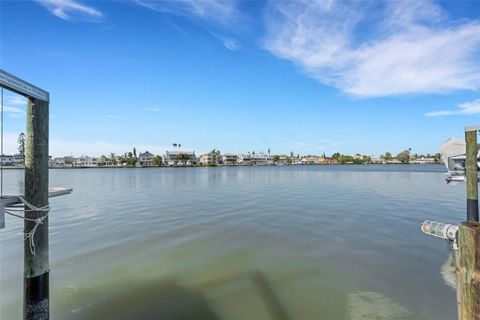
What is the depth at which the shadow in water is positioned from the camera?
17.0 ft

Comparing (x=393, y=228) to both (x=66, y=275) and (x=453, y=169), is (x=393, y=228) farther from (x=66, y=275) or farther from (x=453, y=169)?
(x=66, y=275)

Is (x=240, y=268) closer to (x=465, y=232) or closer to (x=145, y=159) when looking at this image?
(x=465, y=232)

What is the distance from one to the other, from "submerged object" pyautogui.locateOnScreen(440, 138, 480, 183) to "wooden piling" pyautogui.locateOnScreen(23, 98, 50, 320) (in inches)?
319

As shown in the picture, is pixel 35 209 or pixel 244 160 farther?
pixel 244 160

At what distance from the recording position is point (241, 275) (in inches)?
277

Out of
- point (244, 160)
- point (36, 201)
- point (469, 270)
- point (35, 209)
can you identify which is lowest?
point (469, 270)

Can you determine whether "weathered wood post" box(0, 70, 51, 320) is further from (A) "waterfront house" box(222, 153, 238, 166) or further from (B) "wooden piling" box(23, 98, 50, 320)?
(A) "waterfront house" box(222, 153, 238, 166)

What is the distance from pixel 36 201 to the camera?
411 centimetres

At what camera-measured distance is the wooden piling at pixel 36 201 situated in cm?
409

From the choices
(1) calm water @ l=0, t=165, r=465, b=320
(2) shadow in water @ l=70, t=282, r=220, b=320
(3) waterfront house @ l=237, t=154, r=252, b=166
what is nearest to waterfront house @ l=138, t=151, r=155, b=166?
(3) waterfront house @ l=237, t=154, r=252, b=166

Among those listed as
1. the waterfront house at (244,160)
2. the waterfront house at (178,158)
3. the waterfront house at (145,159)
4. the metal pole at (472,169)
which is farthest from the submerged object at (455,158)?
the waterfront house at (244,160)

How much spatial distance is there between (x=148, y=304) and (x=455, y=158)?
7.62 meters

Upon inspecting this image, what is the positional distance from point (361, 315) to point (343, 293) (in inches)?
34.0

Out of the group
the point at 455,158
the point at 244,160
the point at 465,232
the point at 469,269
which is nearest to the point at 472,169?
the point at 455,158
